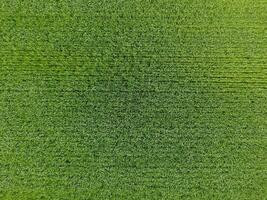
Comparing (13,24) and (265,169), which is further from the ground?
(13,24)

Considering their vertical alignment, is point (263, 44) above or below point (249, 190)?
above

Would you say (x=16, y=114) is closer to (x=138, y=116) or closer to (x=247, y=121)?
(x=138, y=116)

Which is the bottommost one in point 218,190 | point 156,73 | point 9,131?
point 218,190

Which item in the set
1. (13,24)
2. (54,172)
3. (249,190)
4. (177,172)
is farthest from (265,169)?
(13,24)

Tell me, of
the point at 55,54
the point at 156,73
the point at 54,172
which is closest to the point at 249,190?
the point at 156,73

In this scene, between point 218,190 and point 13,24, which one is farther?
point 13,24

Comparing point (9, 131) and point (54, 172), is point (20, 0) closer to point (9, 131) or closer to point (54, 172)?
point (9, 131)
